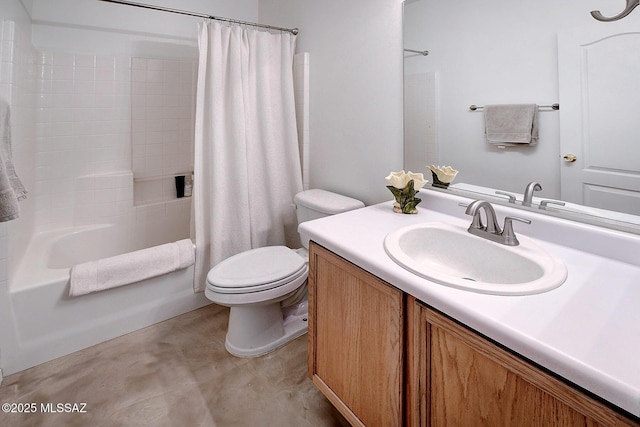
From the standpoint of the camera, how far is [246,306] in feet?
5.20

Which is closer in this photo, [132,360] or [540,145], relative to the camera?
[540,145]

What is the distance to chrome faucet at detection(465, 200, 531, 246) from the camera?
1.04 meters

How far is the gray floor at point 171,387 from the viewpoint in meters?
1.32

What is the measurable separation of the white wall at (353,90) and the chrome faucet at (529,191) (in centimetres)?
63

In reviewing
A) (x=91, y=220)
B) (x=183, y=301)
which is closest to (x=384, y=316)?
(x=183, y=301)

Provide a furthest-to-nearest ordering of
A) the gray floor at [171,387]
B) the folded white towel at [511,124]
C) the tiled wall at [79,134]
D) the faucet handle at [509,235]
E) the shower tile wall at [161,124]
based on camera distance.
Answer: the shower tile wall at [161,124], the tiled wall at [79,134], the gray floor at [171,387], the folded white towel at [511,124], the faucet handle at [509,235]

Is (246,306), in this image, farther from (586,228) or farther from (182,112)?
(182,112)

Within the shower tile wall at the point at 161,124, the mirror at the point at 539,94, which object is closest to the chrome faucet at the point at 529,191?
the mirror at the point at 539,94

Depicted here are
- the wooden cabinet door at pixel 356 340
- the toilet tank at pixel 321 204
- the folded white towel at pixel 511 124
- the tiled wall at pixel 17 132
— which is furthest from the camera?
the toilet tank at pixel 321 204

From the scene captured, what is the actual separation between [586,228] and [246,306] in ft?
4.57

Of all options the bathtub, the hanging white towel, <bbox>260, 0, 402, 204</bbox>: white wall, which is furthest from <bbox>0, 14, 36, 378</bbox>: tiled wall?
<bbox>260, 0, 402, 204</bbox>: white wall

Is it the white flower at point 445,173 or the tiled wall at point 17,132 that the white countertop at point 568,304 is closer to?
the white flower at point 445,173

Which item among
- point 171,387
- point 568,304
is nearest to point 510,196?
point 568,304

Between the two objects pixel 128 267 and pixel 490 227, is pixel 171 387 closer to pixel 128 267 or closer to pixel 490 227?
pixel 128 267
